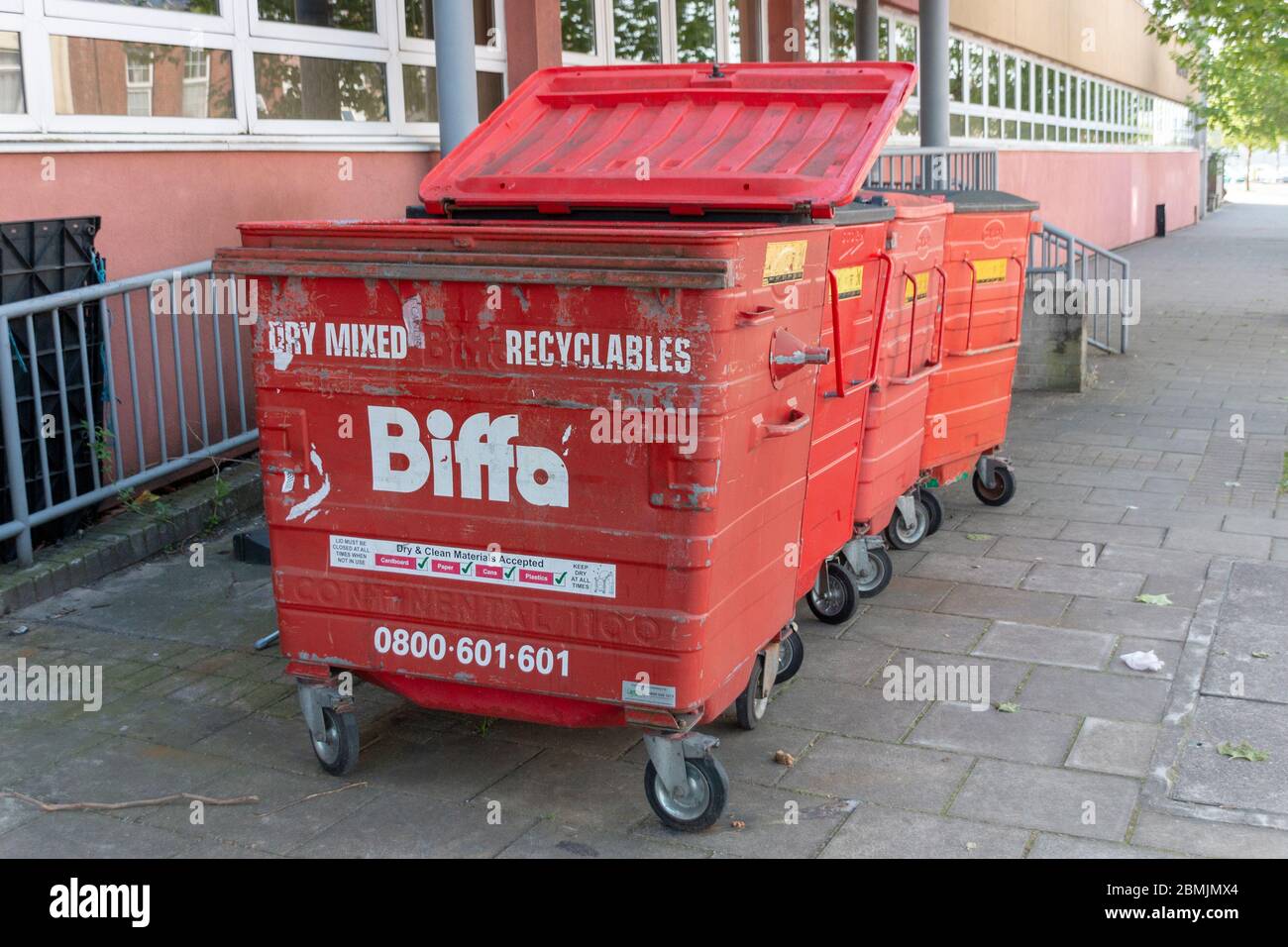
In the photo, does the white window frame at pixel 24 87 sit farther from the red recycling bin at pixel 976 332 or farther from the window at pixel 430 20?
the red recycling bin at pixel 976 332

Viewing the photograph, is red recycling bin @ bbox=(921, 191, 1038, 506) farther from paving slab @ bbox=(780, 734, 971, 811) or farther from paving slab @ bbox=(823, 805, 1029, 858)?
paving slab @ bbox=(823, 805, 1029, 858)

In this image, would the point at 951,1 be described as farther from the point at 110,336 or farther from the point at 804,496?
the point at 804,496

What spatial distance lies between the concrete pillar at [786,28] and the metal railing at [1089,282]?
2.96 metres

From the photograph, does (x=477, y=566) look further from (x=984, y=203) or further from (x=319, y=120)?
(x=319, y=120)

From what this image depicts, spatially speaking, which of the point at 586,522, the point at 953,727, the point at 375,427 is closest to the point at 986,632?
the point at 953,727

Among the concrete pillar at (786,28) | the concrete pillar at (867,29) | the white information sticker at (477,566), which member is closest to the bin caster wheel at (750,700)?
the white information sticker at (477,566)

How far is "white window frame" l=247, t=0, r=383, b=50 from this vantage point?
7.56 metres

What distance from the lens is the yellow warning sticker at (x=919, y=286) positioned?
18.6 ft

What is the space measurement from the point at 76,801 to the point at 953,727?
2.70 meters

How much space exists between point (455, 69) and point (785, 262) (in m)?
4.31

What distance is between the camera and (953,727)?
453 centimetres

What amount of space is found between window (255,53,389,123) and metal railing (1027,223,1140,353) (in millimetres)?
4059

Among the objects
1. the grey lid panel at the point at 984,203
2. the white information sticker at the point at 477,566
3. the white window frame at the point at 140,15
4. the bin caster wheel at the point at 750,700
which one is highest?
the white window frame at the point at 140,15
